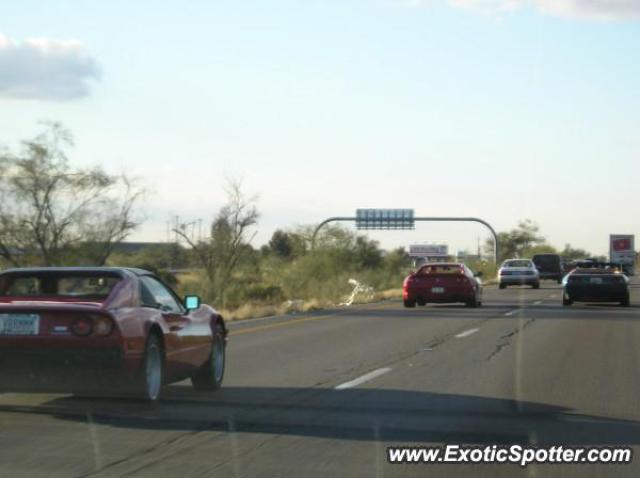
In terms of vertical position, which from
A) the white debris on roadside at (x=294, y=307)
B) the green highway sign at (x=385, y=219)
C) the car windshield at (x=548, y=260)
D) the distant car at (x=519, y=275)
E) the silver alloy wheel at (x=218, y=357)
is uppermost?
the green highway sign at (x=385, y=219)

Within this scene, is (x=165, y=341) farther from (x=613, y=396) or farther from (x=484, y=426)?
(x=613, y=396)

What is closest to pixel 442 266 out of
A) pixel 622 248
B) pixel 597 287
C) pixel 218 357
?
pixel 597 287

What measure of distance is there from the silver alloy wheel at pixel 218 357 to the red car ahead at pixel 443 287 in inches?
828

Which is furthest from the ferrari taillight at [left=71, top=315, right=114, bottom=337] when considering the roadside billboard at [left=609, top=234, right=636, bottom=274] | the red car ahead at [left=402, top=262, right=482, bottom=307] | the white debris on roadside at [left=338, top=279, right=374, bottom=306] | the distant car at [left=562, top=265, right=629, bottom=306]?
the roadside billboard at [left=609, top=234, right=636, bottom=274]

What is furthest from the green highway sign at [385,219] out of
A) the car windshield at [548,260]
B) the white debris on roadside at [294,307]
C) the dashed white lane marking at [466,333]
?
the dashed white lane marking at [466,333]

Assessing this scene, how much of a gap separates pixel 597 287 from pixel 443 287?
15.1ft

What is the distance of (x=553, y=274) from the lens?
70.5 meters

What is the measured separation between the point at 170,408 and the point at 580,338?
11878mm

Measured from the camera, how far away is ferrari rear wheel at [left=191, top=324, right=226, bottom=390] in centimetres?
1302

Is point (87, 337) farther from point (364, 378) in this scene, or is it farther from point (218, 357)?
point (364, 378)

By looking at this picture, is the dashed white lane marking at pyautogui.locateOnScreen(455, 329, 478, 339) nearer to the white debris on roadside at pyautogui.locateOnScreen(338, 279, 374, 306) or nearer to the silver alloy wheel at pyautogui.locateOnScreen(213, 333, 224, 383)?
the silver alloy wheel at pyautogui.locateOnScreen(213, 333, 224, 383)

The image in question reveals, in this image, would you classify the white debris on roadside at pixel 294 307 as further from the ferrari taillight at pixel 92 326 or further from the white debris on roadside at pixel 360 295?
the ferrari taillight at pixel 92 326

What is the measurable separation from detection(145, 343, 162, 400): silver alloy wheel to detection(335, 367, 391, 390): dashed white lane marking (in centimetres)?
273

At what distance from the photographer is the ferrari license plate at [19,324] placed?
10.7 metres
